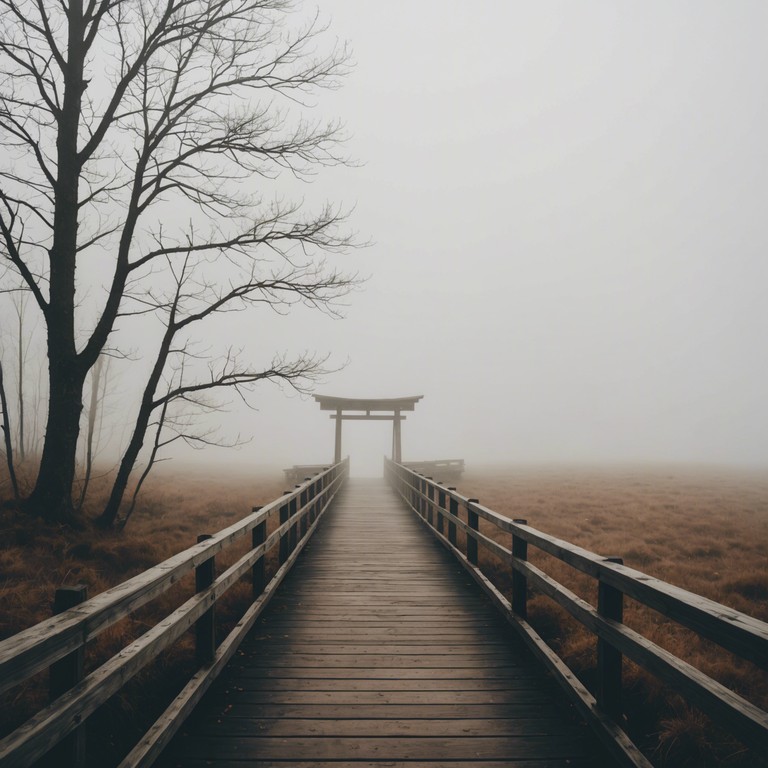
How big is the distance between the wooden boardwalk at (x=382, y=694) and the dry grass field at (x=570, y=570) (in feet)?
1.84

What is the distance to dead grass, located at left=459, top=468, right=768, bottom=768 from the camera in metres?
3.43

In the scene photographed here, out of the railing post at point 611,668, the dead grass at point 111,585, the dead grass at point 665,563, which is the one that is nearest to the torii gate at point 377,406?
the dead grass at point 665,563

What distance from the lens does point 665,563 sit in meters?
8.73

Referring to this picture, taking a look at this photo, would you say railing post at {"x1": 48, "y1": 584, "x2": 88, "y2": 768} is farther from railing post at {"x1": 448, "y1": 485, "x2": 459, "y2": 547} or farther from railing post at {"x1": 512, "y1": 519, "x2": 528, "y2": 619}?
railing post at {"x1": 448, "y1": 485, "x2": 459, "y2": 547}

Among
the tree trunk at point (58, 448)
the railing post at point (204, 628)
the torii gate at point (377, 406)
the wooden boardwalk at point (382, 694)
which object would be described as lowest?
the wooden boardwalk at point (382, 694)

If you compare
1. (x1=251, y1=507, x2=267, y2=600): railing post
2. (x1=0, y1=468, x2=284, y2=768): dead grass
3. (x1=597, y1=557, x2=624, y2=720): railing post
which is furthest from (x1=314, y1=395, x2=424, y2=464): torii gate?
(x1=597, y1=557, x2=624, y2=720): railing post

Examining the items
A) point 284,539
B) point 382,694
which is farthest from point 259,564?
point 382,694

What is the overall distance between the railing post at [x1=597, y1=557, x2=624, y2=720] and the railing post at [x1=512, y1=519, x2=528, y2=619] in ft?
4.78

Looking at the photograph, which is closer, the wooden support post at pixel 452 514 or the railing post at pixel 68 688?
the railing post at pixel 68 688

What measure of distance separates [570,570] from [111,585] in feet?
21.8

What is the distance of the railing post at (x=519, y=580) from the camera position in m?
4.58

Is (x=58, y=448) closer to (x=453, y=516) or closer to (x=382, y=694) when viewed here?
(x=453, y=516)

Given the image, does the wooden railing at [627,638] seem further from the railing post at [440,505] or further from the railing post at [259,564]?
the railing post at [440,505]

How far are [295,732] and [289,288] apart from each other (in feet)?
25.8
